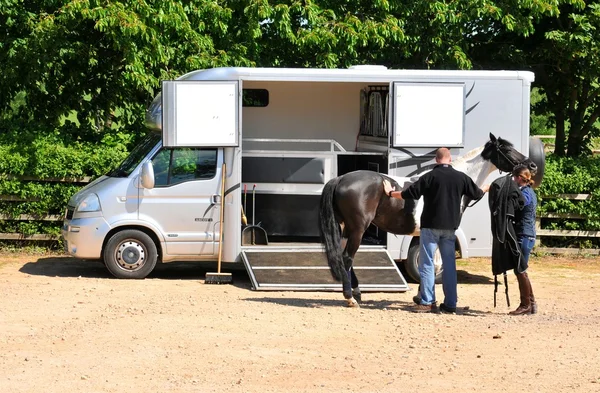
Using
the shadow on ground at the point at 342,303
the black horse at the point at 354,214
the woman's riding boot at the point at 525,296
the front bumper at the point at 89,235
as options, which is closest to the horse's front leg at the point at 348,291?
the black horse at the point at 354,214

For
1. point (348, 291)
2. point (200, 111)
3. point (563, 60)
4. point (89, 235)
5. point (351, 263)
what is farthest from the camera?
point (563, 60)

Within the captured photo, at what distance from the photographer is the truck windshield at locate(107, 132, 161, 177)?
13922mm

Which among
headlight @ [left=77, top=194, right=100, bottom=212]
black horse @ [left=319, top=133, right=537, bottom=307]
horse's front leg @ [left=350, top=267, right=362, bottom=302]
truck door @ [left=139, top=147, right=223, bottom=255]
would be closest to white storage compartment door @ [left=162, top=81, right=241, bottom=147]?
truck door @ [left=139, top=147, right=223, bottom=255]

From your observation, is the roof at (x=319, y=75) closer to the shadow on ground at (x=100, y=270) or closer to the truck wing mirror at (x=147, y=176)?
the truck wing mirror at (x=147, y=176)

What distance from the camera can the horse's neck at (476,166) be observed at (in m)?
13.0

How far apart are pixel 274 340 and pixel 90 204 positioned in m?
4.72

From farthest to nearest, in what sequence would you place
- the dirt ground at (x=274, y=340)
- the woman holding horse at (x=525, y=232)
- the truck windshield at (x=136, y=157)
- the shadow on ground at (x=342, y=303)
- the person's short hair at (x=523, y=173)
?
the truck windshield at (x=136, y=157) → the shadow on ground at (x=342, y=303) → the person's short hair at (x=523, y=173) → the woman holding horse at (x=525, y=232) → the dirt ground at (x=274, y=340)

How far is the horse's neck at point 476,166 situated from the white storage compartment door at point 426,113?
676 millimetres

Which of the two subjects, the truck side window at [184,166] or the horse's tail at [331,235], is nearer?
the horse's tail at [331,235]

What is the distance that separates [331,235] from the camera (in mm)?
11812

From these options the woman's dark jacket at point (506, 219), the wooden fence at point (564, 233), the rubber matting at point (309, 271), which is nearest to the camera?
the woman's dark jacket at point (506, 219)

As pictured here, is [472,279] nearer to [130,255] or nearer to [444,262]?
[444,262]

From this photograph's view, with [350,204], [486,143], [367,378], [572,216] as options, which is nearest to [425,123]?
[486,143]

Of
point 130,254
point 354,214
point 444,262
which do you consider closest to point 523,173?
point 444,262
